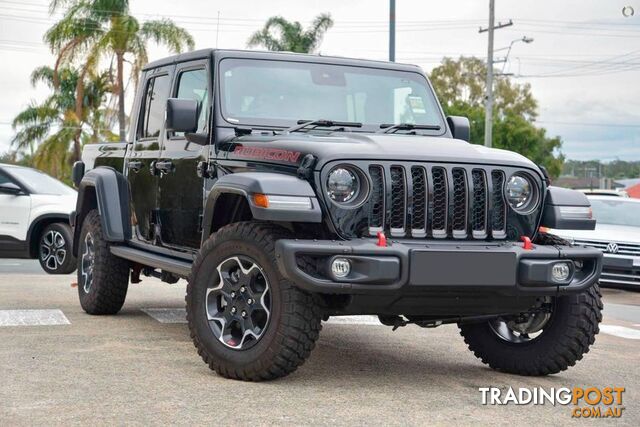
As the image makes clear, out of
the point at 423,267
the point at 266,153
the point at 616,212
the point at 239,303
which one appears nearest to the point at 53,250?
the point at 616,212

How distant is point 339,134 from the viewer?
713 cm

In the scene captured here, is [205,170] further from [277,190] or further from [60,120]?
[60,120]

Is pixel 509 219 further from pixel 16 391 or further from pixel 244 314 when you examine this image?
pixel 16 391

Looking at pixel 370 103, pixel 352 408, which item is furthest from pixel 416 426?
pixel 370 103

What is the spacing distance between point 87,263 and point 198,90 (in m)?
2.50

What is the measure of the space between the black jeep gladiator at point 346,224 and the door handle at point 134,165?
718 millimetres

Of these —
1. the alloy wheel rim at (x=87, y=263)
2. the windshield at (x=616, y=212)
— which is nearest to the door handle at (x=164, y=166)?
the alloy wheel rim at (x=87, y=263)

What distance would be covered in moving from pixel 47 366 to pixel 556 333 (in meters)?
3.13

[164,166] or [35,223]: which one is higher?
[164,166]

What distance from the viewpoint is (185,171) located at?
7879 millimetres

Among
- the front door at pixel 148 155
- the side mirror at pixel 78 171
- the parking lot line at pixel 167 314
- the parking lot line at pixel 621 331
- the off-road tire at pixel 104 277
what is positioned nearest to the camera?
the front door at pixel 148 155

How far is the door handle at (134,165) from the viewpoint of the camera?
349 inches

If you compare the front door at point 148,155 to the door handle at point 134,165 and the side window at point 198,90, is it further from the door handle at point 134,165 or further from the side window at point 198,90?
the side window at point 198,90

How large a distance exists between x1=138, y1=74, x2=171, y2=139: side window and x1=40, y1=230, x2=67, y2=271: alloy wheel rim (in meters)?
6.05
